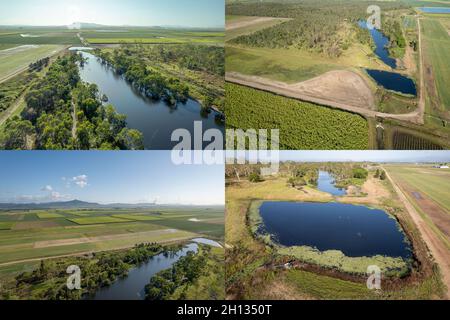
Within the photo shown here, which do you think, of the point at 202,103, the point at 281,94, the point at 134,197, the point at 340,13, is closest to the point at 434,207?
the point at 281,94

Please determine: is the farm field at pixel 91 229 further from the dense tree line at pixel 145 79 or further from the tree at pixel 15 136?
the dense tree line at pixel 145 79

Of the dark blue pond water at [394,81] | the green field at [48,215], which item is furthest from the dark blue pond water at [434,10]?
the green field at [48,215]

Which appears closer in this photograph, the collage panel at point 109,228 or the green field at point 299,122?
the collage panel at point 109,228

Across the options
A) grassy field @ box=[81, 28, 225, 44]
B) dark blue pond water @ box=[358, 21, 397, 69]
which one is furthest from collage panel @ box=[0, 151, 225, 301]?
dark blue pond water @ box=[358, 21, 397, 69]

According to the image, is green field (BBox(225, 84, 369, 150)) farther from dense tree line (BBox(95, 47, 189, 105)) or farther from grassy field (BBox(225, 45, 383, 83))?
dense tree line (BBox(95, 47, 189, 105))

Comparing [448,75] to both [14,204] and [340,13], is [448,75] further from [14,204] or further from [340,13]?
[14,204]
